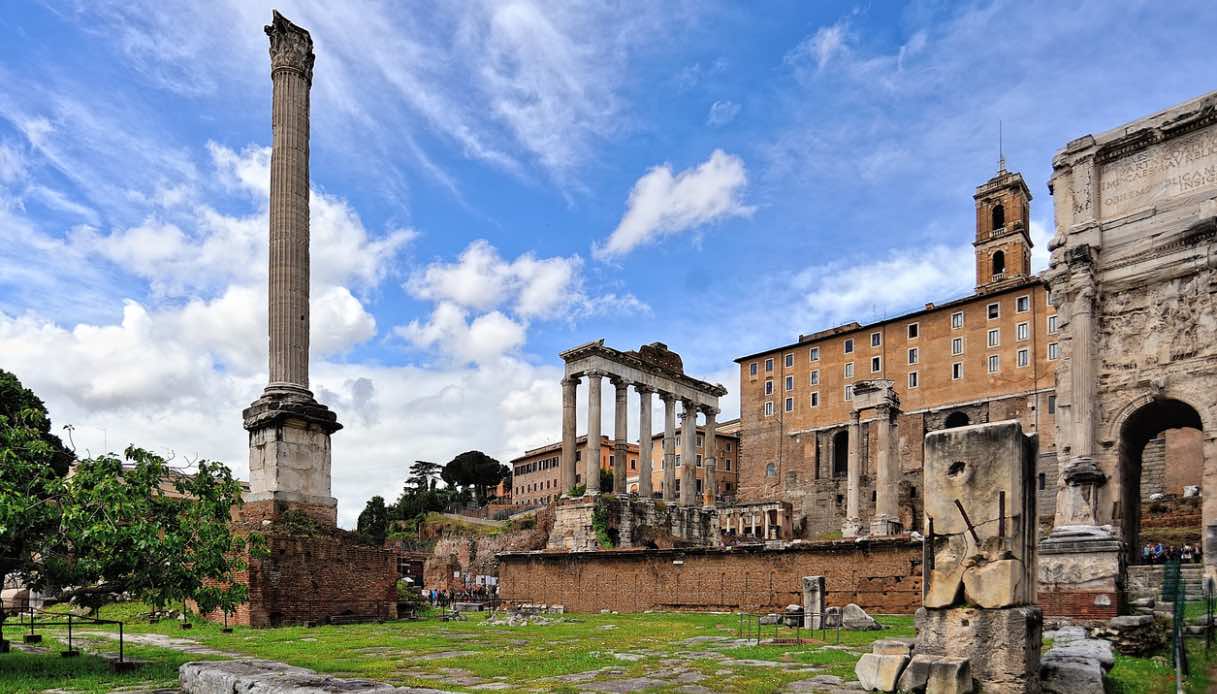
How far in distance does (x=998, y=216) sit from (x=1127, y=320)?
6361 centimetres

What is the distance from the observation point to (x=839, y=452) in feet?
243

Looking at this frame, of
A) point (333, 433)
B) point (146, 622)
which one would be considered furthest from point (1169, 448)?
point (146, 622)

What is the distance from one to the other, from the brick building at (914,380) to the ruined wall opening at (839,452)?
0.11 metres

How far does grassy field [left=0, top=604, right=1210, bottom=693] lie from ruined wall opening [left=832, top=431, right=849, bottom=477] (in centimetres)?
5238

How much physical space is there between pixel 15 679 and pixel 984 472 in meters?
11.8

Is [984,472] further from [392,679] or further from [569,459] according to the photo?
[569,459]

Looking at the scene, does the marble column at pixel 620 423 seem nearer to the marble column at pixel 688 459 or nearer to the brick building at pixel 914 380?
the marble column at pixel 688 459

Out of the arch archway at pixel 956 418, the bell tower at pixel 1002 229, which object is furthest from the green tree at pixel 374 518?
the bell tower at pixel 1002 229

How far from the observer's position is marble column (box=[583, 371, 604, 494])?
4594cm

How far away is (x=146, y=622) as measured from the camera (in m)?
21.2

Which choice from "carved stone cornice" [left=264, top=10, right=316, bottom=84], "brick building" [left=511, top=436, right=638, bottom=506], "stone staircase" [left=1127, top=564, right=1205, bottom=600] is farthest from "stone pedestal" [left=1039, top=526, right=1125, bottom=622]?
"brick building" [left=511, top=436, right=638, bottom=506]

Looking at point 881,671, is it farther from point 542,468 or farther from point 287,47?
point 542,468

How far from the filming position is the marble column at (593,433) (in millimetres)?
45938

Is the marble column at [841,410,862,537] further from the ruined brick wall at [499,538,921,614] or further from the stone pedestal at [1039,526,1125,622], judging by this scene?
the stone pedestal at [1039,526,1125,622]
